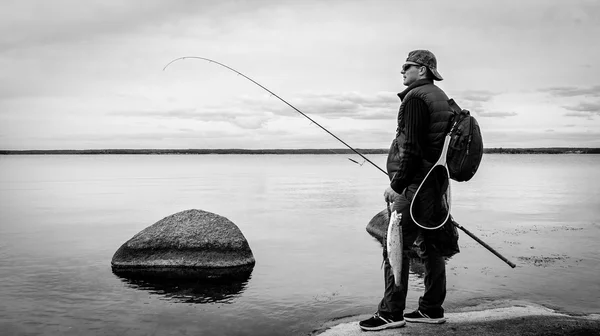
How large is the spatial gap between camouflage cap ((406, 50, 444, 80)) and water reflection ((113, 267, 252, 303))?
4.97 metres

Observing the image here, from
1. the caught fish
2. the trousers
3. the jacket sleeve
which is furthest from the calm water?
the jacket sleeve

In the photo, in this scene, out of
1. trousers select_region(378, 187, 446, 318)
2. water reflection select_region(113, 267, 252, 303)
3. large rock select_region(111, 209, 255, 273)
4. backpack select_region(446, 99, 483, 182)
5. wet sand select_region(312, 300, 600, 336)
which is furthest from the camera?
large rock select_region(111, 209, 255, 273)

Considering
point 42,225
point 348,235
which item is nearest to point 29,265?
point 42,225

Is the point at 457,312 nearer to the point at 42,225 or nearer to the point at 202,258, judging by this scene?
the point at 202,258

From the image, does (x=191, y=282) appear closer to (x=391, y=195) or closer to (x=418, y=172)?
(x=391, y=195)

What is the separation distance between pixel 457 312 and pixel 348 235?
27.5 feet

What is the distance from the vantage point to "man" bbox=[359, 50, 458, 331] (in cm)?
529

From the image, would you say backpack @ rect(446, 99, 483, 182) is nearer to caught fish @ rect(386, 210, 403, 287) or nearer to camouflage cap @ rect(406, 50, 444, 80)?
camouflage cap @ rect(406, 50, 444, 80)

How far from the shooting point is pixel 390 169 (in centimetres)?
559

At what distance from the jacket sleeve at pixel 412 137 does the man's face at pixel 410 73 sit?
35 centimetres

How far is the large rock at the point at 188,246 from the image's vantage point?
389 inches

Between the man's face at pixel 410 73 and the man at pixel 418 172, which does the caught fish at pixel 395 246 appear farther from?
the man's face at pixel 410 73

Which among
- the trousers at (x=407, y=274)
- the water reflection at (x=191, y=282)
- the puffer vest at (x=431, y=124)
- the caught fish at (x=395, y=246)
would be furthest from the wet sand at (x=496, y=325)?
Result: the water reflection at (x=191, y=282)

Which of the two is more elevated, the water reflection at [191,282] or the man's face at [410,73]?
the man's face at [410,73]
